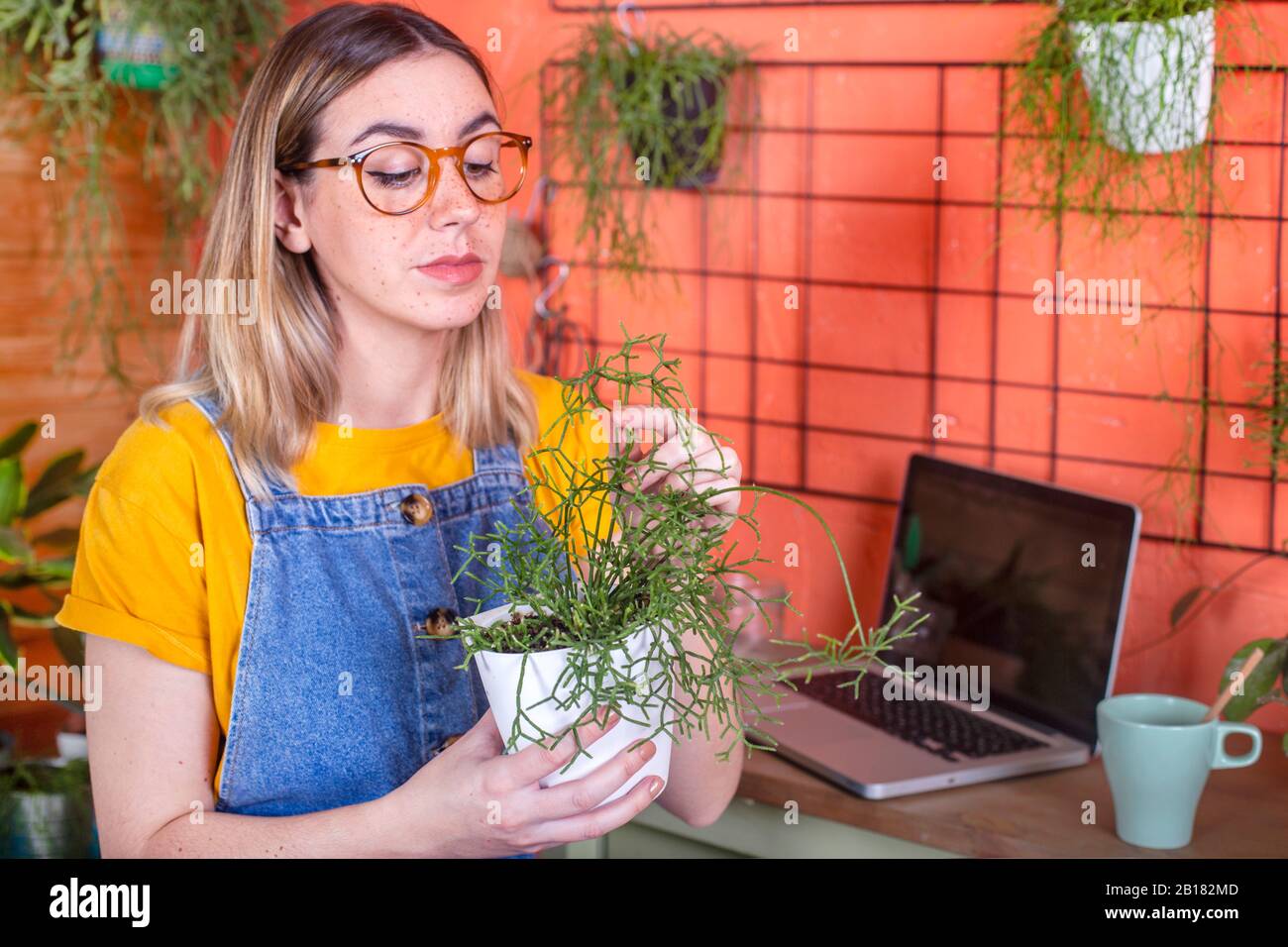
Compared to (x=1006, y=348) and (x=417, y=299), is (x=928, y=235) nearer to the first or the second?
(x=1006, y=348)

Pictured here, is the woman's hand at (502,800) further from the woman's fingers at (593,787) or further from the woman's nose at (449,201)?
the woman's nose at (449,201)

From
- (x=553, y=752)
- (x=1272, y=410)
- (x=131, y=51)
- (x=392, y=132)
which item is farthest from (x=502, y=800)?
(x=131, y=51)

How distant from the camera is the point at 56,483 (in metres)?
1.78

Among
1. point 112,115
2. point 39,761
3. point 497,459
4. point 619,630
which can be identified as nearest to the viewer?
point 619,630

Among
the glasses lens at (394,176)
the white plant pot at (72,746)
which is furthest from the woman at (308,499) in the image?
the white plant pot at (72,746)

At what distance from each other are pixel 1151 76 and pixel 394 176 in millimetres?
696

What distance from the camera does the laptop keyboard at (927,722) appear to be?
1.43 m

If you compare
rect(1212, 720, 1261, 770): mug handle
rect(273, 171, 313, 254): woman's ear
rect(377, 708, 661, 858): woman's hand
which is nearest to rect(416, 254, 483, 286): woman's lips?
rect(273, 171, 313, 254): woman's ear

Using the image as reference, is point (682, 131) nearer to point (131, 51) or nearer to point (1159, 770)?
point (131, 51)

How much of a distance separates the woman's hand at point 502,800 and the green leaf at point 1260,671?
0.68 m

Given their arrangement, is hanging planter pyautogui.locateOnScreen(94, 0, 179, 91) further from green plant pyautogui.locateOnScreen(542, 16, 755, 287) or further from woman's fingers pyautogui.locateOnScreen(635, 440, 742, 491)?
woman's fingers pyautogui.locateOnScreen(635, 440, 742, 491)

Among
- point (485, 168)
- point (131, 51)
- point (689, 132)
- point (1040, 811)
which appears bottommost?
point (1040, 811)
